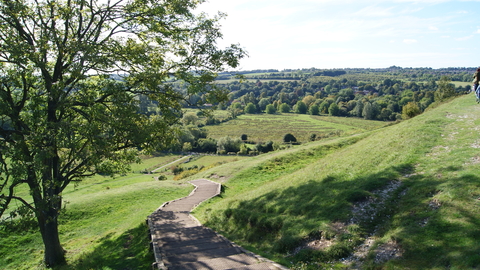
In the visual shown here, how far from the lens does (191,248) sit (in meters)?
12.4

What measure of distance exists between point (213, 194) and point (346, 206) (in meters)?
14.6

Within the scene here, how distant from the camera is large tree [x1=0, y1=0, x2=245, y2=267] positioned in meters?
13.1

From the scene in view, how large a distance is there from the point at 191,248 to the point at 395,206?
828cm

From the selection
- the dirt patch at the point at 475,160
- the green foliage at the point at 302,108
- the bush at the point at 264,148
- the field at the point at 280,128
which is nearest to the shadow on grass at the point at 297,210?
the dirt patch at the point at 475,160

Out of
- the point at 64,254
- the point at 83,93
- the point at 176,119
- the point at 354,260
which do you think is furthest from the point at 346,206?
the point at 64,254

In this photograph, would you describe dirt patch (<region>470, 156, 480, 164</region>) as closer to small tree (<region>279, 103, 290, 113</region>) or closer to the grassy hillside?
the grassy hillside

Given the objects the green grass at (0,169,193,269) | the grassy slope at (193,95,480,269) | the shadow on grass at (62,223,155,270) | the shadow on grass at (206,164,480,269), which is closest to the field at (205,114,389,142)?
the green grass at (0,169,193,269)

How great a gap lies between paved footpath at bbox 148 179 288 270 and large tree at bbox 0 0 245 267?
4.42 meters

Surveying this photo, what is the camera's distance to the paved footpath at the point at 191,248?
10172mm

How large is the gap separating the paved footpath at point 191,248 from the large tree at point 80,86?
4.42m

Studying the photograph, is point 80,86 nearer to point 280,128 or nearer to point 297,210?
point 297,210

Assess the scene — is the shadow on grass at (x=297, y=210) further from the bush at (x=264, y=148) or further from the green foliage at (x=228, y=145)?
the green foliage at (x=228, y=145)

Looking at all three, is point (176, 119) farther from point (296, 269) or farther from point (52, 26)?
point (296, 269)

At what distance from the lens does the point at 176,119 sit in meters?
18.1
